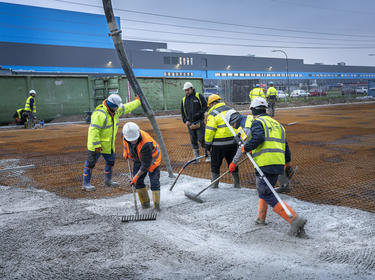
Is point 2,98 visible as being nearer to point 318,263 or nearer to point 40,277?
point 40,277

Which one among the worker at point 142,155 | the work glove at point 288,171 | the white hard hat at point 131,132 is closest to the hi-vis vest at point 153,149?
the worker at point 142,155

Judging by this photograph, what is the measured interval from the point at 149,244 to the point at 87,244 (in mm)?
745

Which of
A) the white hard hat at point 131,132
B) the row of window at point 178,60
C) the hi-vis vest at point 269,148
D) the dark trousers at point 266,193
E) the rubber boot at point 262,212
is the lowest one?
the rubber boot at point 262,212

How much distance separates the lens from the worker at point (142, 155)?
5.15 meters

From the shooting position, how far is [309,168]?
810 cm

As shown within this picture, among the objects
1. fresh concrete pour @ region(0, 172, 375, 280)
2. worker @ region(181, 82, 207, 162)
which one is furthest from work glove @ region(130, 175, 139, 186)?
worker @ region(181, 82, 207, 162)

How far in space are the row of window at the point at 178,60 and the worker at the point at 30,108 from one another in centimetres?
4539

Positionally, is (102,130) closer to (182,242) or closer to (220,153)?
(220,153)

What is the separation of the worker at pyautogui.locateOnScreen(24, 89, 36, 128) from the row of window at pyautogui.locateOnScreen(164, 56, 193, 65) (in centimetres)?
4539

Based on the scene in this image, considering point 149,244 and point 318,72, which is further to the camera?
point 318,72

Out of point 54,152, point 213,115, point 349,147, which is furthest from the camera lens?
point 54,152

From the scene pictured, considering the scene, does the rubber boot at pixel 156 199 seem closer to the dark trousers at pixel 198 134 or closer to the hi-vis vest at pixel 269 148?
the hi-vis vest at pixel 269 148

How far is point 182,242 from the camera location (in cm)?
439

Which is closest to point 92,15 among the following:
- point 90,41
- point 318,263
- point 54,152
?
point 90,41
